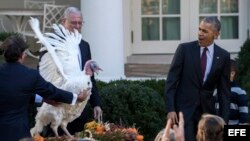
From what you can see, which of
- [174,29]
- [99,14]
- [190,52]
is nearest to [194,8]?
[174,29]

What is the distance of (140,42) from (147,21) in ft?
1.29

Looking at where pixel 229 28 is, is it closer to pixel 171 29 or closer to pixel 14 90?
pixel 171 29

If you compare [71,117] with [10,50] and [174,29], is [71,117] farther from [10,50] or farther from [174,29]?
[174,29]

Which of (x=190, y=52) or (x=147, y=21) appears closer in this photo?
(x=190, y=52)

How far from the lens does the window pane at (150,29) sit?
44.5 ft

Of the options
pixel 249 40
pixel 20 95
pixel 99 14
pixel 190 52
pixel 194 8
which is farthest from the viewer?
pixel 194 8

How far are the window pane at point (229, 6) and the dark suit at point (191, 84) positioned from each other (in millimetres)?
6988

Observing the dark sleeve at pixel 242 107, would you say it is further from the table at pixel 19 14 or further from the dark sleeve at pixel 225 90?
the table at pixel 19 14

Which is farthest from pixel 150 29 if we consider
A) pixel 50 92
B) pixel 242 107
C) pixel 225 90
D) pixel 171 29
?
pixel 50 92

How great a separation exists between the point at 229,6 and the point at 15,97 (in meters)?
8.30

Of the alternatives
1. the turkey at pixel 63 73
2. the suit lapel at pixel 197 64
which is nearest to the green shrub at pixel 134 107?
the turkey at pixel 63 73

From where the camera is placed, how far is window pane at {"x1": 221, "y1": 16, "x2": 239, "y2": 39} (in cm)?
1366

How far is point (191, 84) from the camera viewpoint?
672 cm

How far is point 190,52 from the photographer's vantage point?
6.73 m
